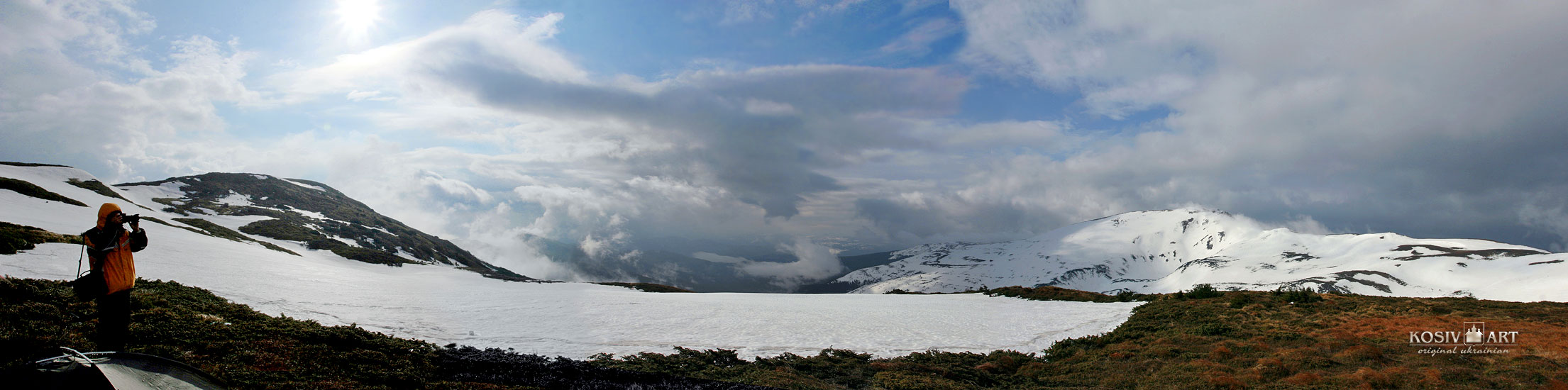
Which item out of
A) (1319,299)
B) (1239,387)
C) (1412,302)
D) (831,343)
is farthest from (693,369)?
(1412,302)

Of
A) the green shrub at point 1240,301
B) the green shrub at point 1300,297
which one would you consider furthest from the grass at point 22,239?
the green shrub at point 1300,297

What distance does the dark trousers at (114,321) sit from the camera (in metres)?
9.62

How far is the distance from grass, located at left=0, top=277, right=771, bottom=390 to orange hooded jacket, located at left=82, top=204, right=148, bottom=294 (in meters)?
1.24

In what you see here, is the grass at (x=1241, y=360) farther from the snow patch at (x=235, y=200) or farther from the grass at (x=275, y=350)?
the snow patch at (x=235, y=200)

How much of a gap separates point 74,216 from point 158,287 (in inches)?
1654

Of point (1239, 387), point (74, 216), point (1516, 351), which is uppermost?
point (74, 216)

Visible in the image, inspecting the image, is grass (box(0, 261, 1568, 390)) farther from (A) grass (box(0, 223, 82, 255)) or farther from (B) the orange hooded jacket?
(A) grass (box(0, 223, 82, 255))

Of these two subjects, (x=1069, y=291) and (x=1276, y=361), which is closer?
(x=1276, y=361)

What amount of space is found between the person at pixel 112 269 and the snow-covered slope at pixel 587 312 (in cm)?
765

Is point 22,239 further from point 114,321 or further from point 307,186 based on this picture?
point 307,186

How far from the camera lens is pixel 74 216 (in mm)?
42500

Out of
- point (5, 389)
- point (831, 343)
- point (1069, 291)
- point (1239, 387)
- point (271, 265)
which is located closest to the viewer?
point (5, 389)

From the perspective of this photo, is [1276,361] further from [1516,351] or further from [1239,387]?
[1516,351]

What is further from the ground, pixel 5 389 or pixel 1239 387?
pixel 5 389
